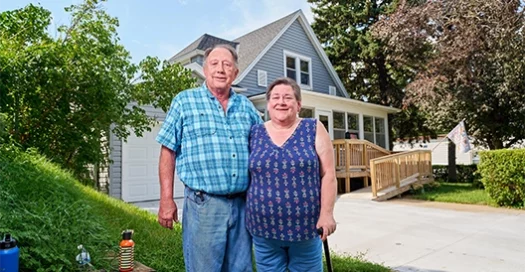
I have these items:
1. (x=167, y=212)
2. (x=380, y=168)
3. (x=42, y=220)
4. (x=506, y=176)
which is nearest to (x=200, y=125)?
(x=167, y=212)

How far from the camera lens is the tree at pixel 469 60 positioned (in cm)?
786

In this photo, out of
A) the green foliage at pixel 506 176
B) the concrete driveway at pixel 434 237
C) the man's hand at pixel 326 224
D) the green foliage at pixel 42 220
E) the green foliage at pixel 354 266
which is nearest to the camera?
the man's hand at pixel 326 224

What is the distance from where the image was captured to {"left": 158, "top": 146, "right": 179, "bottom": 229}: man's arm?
1783 millimetres

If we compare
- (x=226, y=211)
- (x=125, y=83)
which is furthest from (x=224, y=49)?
(x=125, y=83)

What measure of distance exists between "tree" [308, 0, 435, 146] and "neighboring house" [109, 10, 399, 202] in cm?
234

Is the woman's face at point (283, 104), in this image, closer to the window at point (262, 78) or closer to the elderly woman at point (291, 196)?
the elderly woman at point (291, 196)

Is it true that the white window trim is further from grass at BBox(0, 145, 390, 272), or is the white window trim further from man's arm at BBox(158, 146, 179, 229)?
man's arm at BBox(158, 146, 179, 229)

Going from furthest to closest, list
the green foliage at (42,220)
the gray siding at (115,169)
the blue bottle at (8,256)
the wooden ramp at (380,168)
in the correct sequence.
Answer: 1. the wooden ramp at (380,168)
2. the gray siding at (115,169)
3. the green foliage at (42,220)
4. the blue bottle at (8,256)

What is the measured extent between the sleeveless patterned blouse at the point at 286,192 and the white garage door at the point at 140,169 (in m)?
7.43

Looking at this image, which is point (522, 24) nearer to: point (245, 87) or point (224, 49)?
point (245, 87)

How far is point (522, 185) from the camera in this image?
738cm

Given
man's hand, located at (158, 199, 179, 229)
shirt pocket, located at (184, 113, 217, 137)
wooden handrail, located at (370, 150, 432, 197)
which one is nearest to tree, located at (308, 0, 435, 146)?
wooden handrail, located at (370, 150, 432, 197)

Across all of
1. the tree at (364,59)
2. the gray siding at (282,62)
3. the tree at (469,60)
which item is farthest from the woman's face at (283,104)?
the tree at (364,59)

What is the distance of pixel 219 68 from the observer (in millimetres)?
1849
